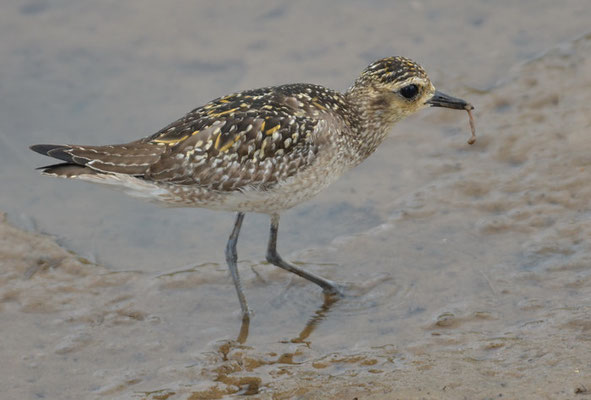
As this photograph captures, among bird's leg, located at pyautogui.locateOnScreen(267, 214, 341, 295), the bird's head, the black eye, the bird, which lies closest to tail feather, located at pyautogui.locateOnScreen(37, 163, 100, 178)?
the bird

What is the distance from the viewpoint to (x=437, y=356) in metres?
7.50

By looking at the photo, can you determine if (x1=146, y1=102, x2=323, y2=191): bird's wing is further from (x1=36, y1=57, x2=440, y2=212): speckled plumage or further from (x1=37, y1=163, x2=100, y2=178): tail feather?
(x1=37, y1=163, x2=100, y2=178): tail feather

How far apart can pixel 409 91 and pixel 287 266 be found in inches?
82.7

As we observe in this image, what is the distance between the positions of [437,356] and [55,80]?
7041 millimetres

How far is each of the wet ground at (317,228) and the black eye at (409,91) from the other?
60.3 inches

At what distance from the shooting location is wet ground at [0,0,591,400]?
25.2ft

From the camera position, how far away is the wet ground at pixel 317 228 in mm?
7676

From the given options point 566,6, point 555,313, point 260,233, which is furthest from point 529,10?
point 555,313

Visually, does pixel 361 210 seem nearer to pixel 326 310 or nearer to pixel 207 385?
pixel 326 310

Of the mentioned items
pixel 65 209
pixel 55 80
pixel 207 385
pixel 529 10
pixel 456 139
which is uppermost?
pixel 529 10

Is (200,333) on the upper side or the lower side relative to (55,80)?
lower

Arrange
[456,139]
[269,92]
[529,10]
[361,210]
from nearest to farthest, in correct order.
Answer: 1. [269,92]
2. [361,210]
3. [456,139]
4. [529,10]

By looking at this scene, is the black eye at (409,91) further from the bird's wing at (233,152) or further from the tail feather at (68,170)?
the tail feather at (68,170)

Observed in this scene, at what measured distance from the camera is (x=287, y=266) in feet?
29.3
